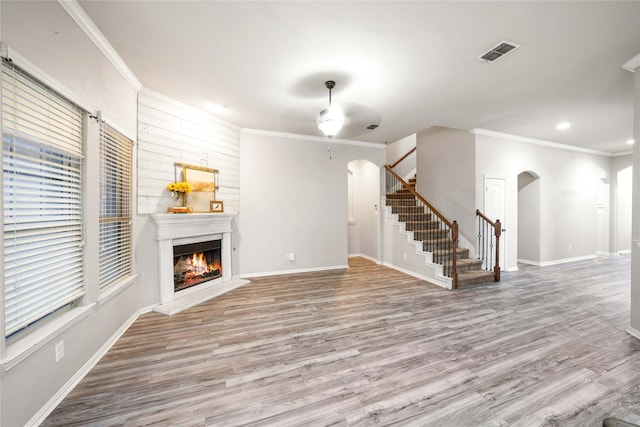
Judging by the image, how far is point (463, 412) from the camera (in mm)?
1703

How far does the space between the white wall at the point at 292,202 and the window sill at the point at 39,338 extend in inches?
118

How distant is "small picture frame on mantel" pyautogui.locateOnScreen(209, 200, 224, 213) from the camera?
13.9 ft

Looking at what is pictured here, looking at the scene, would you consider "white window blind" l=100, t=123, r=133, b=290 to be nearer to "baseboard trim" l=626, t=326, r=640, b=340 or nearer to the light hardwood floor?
the light hardwood floor

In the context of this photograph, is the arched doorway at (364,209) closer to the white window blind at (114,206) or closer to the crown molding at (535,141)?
the crown molding at (535,141)

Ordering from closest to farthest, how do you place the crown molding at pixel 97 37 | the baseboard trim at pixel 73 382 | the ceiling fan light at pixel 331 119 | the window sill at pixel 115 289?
the baseboard trim at pixel 73 382, the crown molding at pixel 97 37, the window sill at pixel 115 289, the ceiling fan light at pixel 331 119

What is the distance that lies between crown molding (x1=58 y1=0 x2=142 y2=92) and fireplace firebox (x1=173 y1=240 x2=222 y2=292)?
223 cm

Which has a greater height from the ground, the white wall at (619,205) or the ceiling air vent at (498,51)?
the ceiling air vent at (498,51)

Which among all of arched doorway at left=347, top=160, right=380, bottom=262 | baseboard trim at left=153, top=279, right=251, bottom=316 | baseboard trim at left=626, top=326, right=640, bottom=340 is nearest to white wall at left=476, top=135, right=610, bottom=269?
arched doorway at left=347, top=160, right=380, bottom=262

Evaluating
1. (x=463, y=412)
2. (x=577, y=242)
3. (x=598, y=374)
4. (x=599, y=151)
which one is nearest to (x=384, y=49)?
(x=463, y=412)

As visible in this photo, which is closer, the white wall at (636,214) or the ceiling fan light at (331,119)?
the white wall at (636,214)

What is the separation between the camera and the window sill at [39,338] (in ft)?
4.72

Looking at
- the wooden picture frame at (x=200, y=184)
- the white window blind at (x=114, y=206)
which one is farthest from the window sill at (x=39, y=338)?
the wooden picture frame at (x=200, y=184)

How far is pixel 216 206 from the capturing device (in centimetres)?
429

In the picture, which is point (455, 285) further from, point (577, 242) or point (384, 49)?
point (577, 242)
